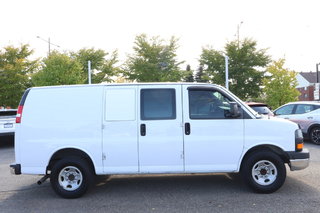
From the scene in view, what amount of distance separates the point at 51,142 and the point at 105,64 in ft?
79.7

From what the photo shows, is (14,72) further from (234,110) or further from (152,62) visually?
(234,110)

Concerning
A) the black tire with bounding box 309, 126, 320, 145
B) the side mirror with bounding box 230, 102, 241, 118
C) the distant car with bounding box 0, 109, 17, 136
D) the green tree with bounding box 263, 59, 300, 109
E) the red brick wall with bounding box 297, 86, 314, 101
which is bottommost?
the black tire with bounding box 309, 126, 320, 145

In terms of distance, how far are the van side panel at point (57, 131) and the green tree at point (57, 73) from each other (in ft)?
59.1

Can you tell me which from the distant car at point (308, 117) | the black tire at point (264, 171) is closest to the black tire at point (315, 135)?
the distant car at point (308, 117)

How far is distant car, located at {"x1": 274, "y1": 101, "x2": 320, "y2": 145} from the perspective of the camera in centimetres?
1094

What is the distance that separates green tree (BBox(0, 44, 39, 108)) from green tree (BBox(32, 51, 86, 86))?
79cm

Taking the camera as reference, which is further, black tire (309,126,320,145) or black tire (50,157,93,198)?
black tire (309,126,320,145)

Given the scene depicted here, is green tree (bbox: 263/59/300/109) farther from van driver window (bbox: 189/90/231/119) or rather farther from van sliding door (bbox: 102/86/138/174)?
van sliding door (bbox: 102/86/138/174)

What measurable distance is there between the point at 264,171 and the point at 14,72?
2026cm

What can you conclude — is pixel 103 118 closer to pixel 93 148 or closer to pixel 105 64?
pixel 93 148

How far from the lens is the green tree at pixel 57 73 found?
72.7 ft

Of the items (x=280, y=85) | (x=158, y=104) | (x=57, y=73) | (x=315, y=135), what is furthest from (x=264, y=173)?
(x=57, y=73)

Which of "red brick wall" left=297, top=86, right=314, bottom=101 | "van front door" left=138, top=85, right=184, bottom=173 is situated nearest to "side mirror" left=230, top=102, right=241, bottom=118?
"van front door" left=138, top=85, right=184, bottom=173

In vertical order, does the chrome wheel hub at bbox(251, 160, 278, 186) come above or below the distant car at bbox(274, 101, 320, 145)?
below
